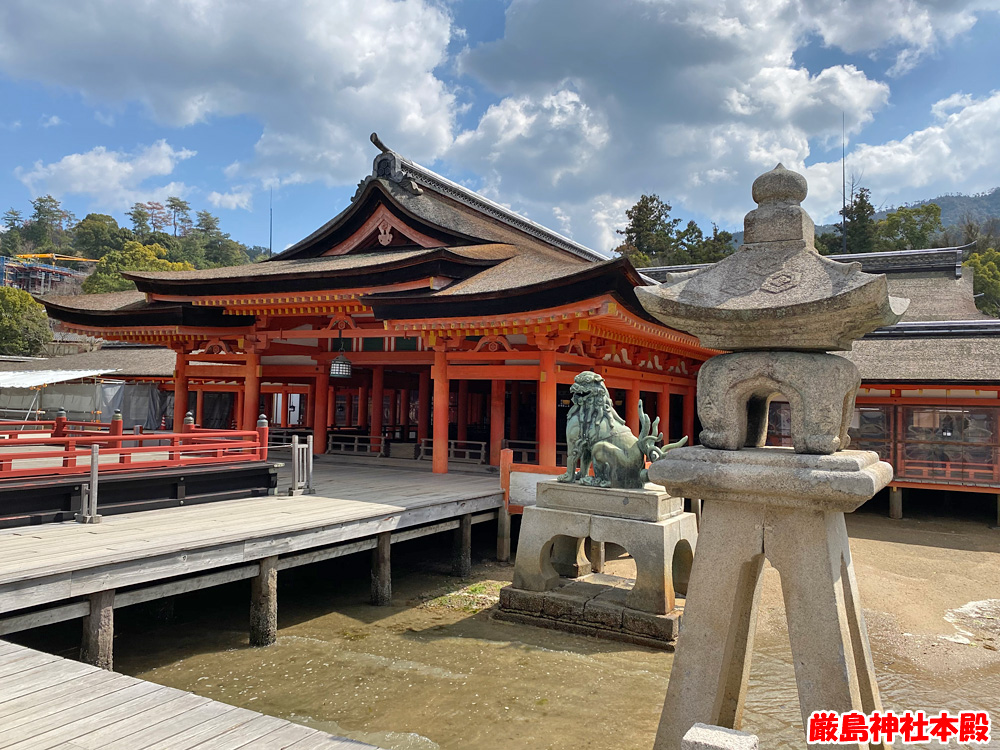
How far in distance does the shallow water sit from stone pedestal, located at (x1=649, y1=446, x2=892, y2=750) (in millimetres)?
2071

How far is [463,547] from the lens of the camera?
39.7 ft

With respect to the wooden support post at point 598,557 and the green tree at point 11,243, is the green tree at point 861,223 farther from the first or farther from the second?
the green tree at point 11,243

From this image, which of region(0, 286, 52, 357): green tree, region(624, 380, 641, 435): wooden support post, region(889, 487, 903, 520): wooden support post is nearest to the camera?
region(624, 380, 641, 435): wooden support post

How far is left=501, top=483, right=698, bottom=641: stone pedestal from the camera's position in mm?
9227

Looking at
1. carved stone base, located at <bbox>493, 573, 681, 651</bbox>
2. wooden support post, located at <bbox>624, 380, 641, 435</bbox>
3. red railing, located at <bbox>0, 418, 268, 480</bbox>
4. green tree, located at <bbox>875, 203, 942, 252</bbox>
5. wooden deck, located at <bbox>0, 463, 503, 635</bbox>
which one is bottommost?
carved stone base, located at <bbox>493, 573, 681, 651</bbox>

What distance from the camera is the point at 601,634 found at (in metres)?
9.26

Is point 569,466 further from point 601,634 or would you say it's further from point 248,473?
point 248,473

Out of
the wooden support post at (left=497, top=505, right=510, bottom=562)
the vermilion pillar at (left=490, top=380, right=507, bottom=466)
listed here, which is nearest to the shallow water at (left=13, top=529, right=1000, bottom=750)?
the wooden support post at (left=497, top=505, right=510, bottom=562)

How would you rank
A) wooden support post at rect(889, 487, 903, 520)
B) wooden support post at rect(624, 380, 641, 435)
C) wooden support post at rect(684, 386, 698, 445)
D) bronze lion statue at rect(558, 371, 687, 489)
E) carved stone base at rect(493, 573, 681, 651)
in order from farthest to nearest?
1. wooden support post at rect(684, 386, 698, 445)
2. wooden support post at rect(889, 487, 903, 520)
3. wooden support post at rect(624, 380, 641, 435)
4. bronze lion statue at rect(558, 371, 687, 489)
5. carved stone base at rect(493, 573, 681, 651)

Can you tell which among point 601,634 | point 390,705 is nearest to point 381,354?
point 601,634

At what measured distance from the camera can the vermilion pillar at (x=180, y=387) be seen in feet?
62.0

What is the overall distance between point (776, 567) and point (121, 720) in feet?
14.8

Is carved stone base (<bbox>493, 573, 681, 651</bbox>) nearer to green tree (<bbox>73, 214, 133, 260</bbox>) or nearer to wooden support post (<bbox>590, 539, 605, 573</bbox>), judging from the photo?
wooden support post (<bbox>590, 539, 605, 573</bbox>)

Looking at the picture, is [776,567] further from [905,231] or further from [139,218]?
[139,218]
